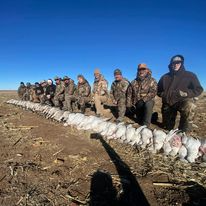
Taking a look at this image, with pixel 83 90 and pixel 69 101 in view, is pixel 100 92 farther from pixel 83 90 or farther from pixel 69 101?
pixel 69 101

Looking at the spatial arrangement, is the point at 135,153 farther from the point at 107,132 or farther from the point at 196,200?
the point at 196,200

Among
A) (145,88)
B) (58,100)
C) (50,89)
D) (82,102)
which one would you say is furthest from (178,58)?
(50,89)

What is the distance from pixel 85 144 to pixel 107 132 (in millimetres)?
956

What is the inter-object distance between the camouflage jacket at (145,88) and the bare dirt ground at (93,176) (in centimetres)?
229

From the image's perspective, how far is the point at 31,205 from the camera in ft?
11.9

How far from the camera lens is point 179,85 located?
7.55m

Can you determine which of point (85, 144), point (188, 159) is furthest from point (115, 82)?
point (188, 159)

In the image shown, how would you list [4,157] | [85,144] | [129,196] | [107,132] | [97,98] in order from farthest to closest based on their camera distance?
[97,98] < [107,132] < [85,144] < [4,157] < [129,196]

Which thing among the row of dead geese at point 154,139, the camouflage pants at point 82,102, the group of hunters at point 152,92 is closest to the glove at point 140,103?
the group of hunters at point 152,92

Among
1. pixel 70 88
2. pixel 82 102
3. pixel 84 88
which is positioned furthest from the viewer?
pixel 70 88

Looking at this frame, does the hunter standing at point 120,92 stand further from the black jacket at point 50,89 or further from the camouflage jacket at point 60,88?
the black jacket at point 50,89

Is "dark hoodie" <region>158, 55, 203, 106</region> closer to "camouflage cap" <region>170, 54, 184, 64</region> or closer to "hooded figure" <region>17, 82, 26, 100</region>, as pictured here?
"camouflage cap" <region>170, 54, 184, 64</region>

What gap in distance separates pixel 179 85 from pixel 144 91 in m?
1.23

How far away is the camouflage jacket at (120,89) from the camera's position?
9.48 meters
